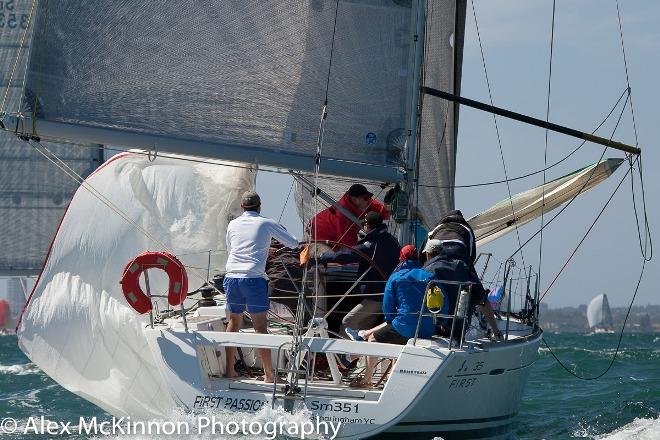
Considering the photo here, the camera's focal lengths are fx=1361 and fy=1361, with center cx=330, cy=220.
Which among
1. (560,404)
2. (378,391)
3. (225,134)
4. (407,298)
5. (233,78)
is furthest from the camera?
(560,404)

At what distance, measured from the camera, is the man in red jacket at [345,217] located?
12.0 m

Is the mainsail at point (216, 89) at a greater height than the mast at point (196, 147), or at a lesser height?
greater

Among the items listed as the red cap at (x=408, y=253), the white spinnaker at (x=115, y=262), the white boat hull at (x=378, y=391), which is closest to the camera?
the white boat hull at (x=378, y=391)

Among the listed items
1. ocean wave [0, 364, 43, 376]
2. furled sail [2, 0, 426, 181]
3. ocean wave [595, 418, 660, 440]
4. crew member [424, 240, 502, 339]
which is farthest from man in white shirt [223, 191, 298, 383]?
ocean wave [0, 364, 43, 376]

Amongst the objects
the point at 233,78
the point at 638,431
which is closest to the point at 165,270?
the point at 233,78

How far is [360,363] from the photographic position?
11867 millimetres

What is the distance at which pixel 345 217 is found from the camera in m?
12.3

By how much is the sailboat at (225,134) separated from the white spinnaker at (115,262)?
24 millimetres

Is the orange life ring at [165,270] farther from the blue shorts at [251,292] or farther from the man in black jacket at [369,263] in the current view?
the man in black jacket at [369,263]

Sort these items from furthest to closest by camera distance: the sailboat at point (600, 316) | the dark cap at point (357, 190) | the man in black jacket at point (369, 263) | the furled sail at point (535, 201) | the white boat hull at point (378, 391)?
1. the sailboat at point (600, 316)
2. the furled sail at point (535, 201)
3. the dark cap at point (357, 190)
4. the man in black jacket at point (369, 263)
5. the white boat hull at point (378, 391)

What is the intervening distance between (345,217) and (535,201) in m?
2.75

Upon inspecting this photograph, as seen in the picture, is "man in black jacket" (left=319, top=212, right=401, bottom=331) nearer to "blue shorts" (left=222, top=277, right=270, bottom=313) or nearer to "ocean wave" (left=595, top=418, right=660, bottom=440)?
"blue shorts" (left=222, top=277, right=270, bottom=313)

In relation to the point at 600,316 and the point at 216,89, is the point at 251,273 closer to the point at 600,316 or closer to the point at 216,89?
the point at 216,89

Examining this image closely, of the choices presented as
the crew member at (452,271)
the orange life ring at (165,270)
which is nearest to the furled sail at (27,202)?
the orange life ring at (165,270)
